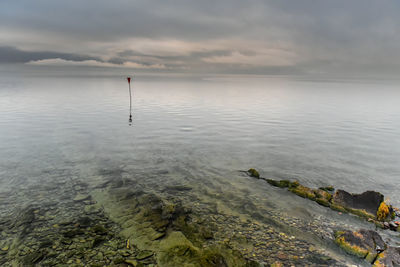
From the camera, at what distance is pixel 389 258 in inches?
443

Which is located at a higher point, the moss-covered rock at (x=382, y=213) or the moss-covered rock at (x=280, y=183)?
the moss-covered rock at (x=382, y=213)

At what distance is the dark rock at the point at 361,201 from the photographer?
53.3 feet

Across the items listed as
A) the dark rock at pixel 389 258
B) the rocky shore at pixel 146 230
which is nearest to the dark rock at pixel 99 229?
the rocky shore at pixel 146 230

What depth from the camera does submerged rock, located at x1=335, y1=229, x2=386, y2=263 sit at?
1178 centimetres

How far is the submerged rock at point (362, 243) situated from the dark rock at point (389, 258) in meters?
0.23

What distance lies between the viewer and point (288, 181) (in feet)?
66.0

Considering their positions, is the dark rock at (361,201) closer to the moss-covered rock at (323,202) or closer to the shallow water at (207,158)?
the moss-covered rock at (323,202)

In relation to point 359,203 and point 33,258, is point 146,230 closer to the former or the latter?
point 33,258

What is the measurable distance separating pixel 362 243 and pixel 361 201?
5.44 m

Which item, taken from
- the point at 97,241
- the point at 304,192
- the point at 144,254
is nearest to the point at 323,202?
the point at 304,192

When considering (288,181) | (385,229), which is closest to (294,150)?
(288,181)

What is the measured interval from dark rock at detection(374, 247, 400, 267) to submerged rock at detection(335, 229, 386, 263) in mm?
229

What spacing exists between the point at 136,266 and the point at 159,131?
2923 cm

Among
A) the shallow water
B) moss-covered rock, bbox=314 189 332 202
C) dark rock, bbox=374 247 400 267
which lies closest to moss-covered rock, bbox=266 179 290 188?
the shallow water
